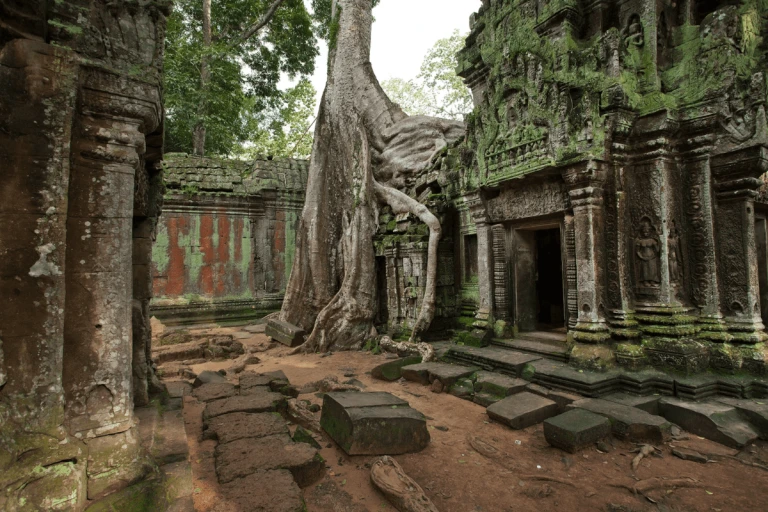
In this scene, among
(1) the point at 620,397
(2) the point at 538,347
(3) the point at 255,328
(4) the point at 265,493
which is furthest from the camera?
(3) the point at 255,328

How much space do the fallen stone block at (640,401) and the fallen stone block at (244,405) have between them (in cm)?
356

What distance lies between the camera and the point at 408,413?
3.61 m

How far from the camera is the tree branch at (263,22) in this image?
48.6 feet

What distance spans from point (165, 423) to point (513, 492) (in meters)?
2.61

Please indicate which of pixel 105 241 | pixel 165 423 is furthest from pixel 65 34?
pixel 165 423

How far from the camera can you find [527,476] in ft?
10.2

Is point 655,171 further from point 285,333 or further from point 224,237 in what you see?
point 224,237

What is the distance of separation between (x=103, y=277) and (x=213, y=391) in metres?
2.79

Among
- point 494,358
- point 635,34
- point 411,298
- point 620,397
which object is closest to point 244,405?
point 494,358

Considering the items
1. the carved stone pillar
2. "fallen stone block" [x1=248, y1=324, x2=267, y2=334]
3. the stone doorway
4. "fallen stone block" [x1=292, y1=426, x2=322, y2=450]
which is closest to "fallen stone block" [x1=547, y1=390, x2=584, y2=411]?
the carved stone pillar

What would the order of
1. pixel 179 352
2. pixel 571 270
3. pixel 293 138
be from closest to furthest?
pixel 571 270 < pixel 179 352 < pixel 293 138

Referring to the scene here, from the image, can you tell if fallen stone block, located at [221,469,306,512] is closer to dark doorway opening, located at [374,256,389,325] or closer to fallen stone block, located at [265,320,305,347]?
fallen stone block, located at [265,320,305,347]

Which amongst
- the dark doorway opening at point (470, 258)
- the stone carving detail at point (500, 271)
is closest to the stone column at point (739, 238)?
the stone carving detail at point (500, 271)

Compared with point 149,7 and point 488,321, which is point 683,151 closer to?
point 488,321
